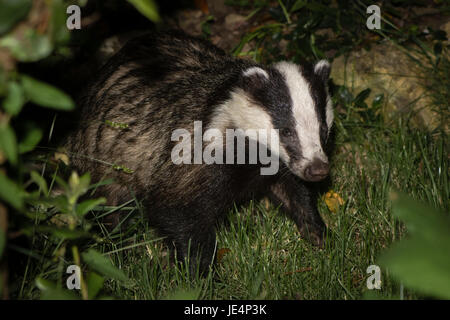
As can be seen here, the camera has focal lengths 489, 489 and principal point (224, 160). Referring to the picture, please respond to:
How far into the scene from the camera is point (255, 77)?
10.7 feet

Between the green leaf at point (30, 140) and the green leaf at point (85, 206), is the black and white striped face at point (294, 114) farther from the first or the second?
the green leaf at point (30, 140)

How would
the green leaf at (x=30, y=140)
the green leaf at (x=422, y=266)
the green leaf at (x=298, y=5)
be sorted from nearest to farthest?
the green leaf at (x=422, y=266) < the green leaf at (x=30, y=140) < the green leaf at (x=298, y=5)

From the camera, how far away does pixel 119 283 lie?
117 inches

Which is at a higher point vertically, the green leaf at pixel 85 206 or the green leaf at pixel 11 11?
the green leaf at pixel 11 11

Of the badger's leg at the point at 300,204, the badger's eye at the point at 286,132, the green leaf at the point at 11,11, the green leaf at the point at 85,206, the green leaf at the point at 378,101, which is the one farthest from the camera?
the green leaf at the point at 378,101

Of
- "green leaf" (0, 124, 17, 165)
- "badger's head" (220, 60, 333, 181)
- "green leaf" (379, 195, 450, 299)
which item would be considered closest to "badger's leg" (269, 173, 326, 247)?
"badger's head" (220, 60, 333, 181)

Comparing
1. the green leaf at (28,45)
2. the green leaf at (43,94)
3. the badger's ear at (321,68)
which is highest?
the badger's ear at (321,68)

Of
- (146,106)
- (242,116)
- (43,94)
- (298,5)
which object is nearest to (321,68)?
(242,116)

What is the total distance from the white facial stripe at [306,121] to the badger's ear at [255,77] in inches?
6.3

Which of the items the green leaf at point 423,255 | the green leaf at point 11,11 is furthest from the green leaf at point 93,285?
the green leaf at point 423,255

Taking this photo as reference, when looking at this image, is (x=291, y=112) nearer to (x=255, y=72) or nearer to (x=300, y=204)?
(x=255, y=72)

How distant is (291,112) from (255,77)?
13.5 inches

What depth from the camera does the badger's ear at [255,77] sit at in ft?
10.6
